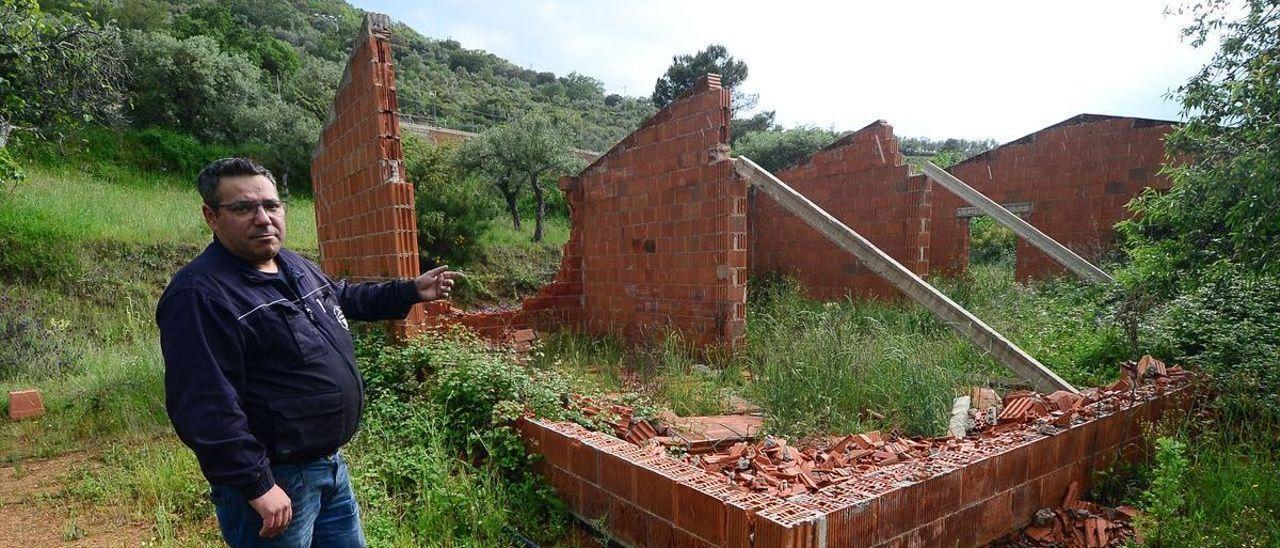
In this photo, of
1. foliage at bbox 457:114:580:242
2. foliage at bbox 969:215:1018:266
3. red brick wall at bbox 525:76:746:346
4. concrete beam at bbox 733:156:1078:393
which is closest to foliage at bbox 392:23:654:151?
foliage at bbox 457:114:580:242

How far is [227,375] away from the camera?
159cm

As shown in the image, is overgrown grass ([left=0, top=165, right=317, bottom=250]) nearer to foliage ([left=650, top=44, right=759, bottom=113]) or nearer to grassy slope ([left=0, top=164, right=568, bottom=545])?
grassy slope ([left=0, top=164, right=568, bottom=545])

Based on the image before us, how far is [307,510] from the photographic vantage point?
5.90 ft

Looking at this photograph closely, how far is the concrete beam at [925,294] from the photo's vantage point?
373cm

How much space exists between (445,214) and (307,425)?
1152cm

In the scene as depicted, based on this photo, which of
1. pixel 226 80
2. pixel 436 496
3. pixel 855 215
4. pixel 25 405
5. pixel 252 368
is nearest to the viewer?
pixel 252 368

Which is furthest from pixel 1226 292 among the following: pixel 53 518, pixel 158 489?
pixel 53 518

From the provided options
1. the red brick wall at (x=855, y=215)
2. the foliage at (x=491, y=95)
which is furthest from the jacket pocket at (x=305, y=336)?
the foliage at (x=491, y=95)

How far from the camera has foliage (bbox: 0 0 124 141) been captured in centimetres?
613

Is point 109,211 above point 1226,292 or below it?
above

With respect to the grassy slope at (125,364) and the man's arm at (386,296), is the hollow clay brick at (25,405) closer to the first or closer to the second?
the grassy slope at (125,364)

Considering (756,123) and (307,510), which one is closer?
(307,510)

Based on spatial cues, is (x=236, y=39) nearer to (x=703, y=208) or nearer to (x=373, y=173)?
(x=373, y=173)

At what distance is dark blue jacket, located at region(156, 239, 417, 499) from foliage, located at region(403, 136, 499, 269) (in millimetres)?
10938
